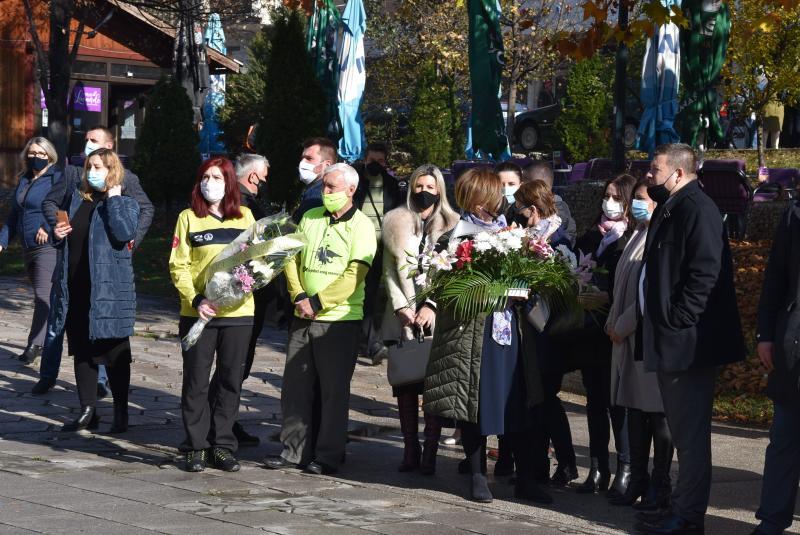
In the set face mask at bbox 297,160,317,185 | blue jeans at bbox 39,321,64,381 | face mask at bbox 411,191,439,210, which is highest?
face mask at bbox 297,160,317,185

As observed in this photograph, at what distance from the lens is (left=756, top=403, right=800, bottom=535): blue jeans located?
641 centimetres

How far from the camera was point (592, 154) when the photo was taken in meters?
34.9

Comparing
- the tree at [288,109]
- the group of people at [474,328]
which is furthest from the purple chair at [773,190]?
the group of people at [474,328]

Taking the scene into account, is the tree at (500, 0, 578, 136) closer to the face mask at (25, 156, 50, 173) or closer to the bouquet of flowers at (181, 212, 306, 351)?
the face mask at (25, 156, 50, 173)

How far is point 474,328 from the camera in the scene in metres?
7.41

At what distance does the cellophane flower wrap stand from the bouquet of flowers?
40.1 inches

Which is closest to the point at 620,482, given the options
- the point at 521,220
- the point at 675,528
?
the point at 675,528

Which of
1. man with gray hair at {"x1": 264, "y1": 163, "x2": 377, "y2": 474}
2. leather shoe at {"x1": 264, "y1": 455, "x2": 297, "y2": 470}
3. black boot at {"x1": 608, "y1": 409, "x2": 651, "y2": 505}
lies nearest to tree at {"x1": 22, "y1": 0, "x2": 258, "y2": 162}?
man with gray hair at {"x1": 264, "y1": 163, "x2": 377, "y2": 474}

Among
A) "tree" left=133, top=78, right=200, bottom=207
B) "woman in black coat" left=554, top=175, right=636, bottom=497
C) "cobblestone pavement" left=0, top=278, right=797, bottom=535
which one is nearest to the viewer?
"cobblestone pavement" left=0, top=278, right=797, bottom=535

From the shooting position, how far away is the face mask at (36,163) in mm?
11461

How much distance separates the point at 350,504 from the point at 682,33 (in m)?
8.41

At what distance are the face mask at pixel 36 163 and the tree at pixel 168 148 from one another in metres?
11.1

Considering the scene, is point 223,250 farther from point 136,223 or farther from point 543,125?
point 543,125

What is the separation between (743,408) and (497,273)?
390 cm
